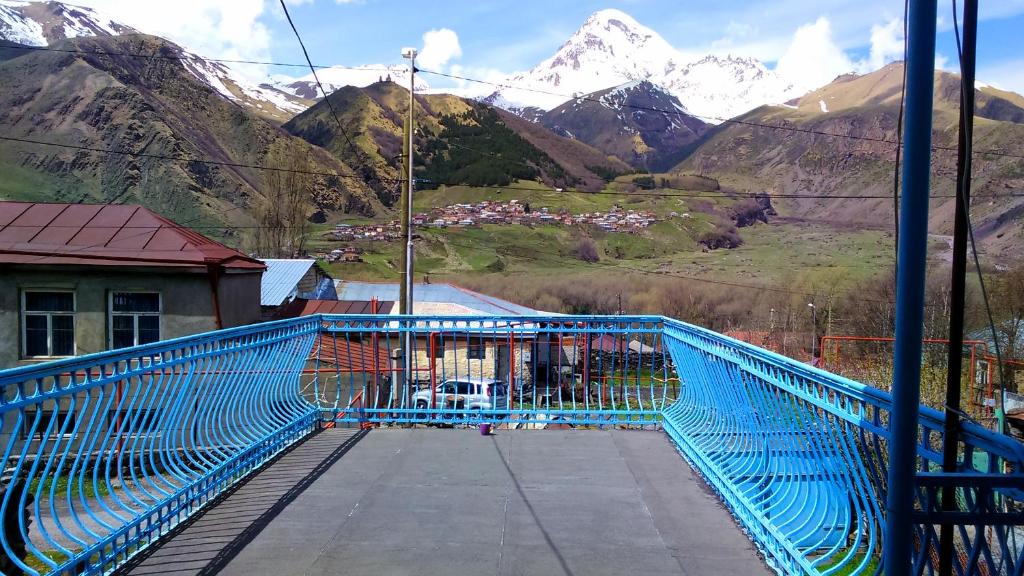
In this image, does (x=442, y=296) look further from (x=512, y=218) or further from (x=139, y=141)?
(x=139, y=141)

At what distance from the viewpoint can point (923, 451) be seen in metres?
2.94

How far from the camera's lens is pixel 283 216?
195ft

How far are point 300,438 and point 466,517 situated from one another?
10.0ft

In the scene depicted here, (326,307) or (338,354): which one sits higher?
(338,354)

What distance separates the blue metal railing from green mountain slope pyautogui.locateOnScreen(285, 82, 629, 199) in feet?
290

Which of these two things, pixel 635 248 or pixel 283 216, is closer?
pixel 283 216

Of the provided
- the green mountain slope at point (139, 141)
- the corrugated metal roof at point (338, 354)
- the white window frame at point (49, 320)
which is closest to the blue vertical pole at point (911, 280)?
the corrugated metal roof at point (338, 354)

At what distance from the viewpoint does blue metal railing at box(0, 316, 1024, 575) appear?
286 centimetres

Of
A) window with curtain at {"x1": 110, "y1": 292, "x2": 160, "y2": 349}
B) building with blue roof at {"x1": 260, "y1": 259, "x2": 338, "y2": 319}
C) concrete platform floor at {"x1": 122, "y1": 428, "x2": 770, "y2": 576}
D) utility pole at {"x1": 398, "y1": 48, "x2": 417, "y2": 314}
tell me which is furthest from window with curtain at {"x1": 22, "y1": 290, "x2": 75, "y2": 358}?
concrete platform floor at {"x1": 122, "y1": 428, "x2": 770, "y2": 576}

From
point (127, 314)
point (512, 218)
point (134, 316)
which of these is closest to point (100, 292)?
point (127, 314)

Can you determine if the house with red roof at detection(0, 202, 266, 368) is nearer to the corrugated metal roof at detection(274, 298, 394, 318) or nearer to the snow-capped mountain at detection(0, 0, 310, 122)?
the corrugated metal roof at detection(274, 298, 394, 318)

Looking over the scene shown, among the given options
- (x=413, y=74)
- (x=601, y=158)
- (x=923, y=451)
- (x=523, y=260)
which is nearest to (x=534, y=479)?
(x=923, y=451)

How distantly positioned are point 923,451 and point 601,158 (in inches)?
5338

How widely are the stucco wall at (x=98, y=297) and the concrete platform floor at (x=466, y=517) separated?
1688 centimetres
